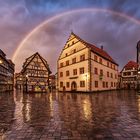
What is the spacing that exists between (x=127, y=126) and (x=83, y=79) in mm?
29159

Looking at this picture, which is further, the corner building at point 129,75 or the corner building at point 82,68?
the corner building at point 129,75

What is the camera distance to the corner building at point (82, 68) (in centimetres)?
3501

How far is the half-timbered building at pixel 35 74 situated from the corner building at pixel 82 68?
430 centimetres

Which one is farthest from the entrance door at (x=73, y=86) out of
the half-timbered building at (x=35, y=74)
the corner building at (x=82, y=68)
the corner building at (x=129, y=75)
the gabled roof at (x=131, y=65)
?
the gabled roof at (x=131, y=65)

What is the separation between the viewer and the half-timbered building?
41.6 meters

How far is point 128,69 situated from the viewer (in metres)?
68.2

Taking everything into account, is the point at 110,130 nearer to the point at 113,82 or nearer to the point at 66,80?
the point at 66,80

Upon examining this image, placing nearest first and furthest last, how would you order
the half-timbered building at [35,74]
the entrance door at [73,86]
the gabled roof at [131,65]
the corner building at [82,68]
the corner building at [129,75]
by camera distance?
the corner building at [82,68]
the entrance door at [73,86]
the half-timbered building at [35,74]
the corner building at [129,75]
the gabled roof at [131,65]

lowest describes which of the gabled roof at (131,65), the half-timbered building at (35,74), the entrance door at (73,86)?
the entrance door at (73,86)

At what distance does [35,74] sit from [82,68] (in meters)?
13.4

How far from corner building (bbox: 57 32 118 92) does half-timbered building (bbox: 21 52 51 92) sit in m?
4.30

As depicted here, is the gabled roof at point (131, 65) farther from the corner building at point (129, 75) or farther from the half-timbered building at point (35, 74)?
the half-timbered building at point (35, 74)

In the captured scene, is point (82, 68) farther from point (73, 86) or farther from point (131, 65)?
point (131, 65)

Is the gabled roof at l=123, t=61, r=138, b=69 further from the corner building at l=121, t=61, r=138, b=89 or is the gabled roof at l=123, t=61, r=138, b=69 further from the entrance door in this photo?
the entrance door
